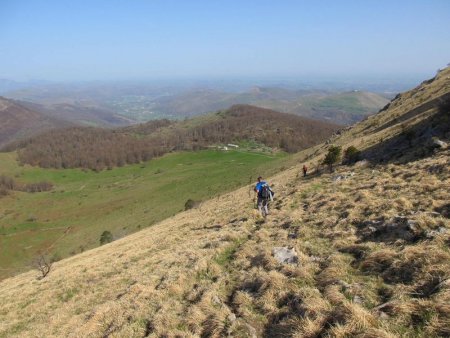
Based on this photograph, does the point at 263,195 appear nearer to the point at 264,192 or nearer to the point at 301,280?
the point at 264,192

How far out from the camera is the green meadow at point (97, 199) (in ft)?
243

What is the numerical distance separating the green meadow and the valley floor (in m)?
31.4

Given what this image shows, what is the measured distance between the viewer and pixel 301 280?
10.8m

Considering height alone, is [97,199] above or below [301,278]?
A: below

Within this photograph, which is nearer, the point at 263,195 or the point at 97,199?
the point at 263,195

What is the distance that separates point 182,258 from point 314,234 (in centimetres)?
664

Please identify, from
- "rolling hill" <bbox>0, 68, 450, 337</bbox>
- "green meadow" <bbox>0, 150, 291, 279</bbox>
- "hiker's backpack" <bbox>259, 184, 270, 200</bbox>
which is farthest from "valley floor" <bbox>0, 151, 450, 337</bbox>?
"green meadow" <bbox>0, 150, 291, 279</bbox>

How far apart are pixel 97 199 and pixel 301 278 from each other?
124967mm

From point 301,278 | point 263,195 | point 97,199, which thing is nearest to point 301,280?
point 301,278

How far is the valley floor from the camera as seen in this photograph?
27.2 ft

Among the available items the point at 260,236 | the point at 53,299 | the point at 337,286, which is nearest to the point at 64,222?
the point at 53,299

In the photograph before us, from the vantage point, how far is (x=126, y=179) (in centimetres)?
16038

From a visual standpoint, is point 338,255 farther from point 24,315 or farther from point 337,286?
point 24,315

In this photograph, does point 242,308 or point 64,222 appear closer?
point 242,308
